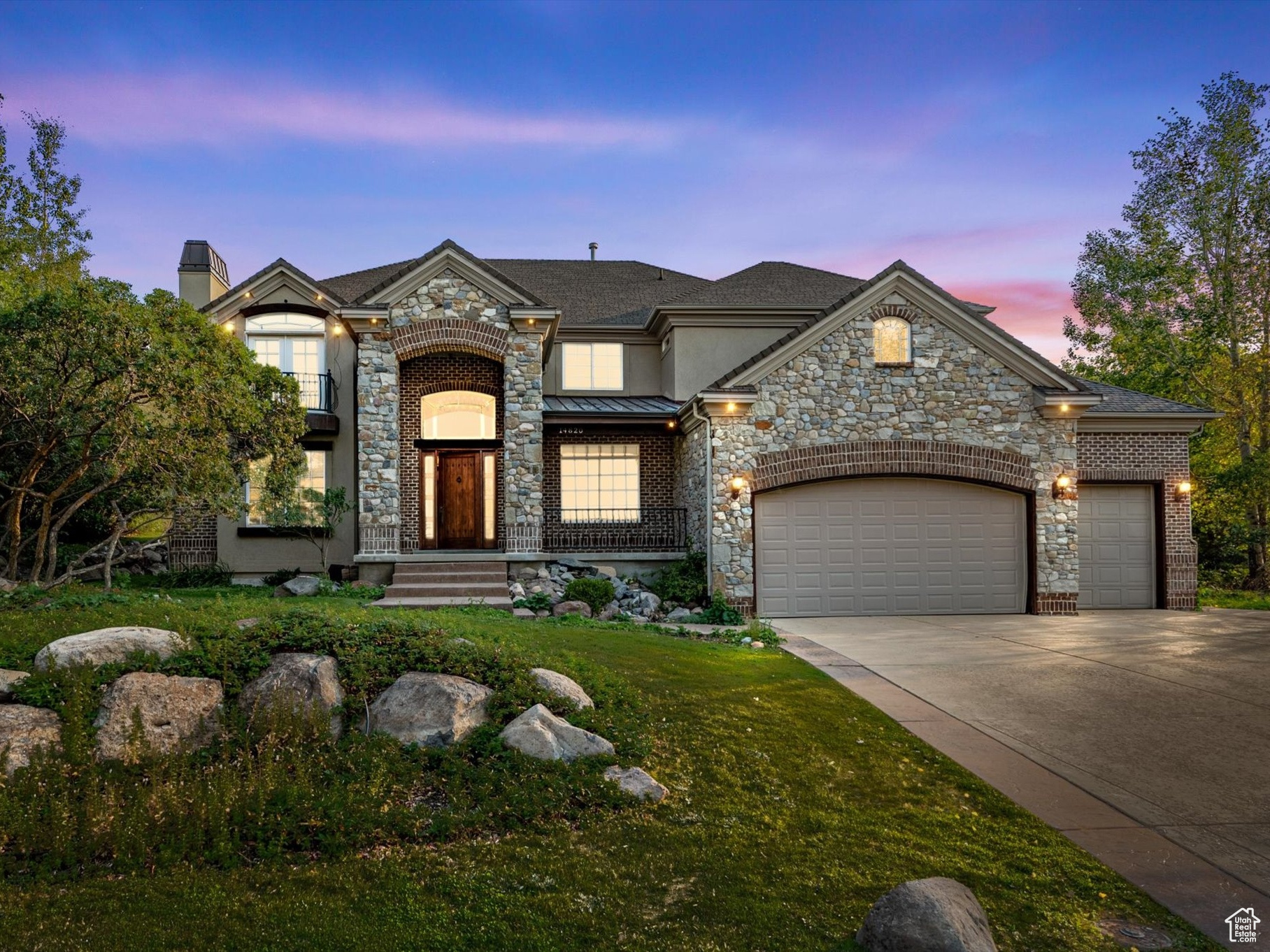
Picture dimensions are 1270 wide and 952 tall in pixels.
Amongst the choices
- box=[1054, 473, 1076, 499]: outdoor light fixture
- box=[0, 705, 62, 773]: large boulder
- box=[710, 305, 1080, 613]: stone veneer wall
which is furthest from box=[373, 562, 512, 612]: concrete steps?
box=[1054, 473, 1076, 499]: outdoor light fixture

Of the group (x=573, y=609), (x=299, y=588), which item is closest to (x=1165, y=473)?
(x=573, y=609)

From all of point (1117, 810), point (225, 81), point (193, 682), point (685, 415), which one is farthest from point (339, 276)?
point (1117, 810)

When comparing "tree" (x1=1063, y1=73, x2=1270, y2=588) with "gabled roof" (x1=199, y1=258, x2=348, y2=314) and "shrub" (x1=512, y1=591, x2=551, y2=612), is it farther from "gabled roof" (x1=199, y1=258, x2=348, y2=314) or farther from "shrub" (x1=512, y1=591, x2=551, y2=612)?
"gabled roof" (x1=199, y1=258, x2=348, y2=314)

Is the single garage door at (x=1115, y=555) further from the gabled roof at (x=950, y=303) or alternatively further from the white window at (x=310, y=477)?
the white window at (x=310, y=477)

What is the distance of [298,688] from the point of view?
5.45 metres

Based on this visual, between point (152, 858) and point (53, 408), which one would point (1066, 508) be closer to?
point (152, 858)

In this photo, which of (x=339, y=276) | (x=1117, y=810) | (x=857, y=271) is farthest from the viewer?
(x=857, y=271)

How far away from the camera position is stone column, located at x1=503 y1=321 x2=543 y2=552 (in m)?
15.4

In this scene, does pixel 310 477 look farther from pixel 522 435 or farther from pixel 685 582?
pixel 685 582

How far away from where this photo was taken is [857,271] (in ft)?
76.0

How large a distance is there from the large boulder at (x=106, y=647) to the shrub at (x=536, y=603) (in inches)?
290

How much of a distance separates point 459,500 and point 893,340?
10369 mm

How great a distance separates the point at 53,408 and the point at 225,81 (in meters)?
6.35

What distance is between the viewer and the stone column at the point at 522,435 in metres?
15.4
